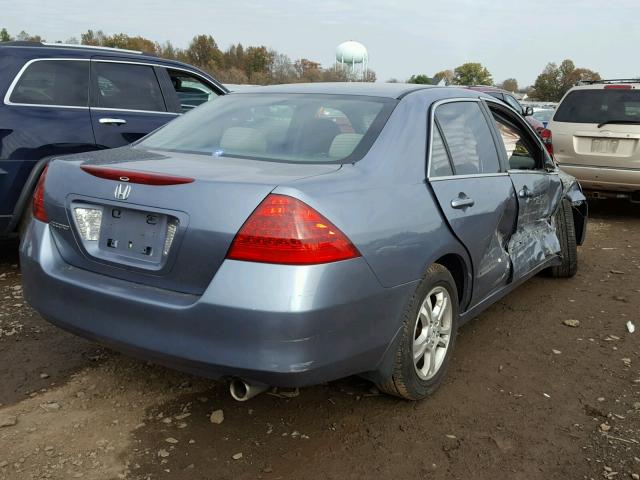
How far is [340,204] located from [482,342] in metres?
2.03

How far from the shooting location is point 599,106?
819cm

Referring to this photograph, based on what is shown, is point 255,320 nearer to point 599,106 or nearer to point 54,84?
point 54,84

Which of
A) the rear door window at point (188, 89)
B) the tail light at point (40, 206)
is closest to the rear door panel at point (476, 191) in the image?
the tail light at point (40, 206)

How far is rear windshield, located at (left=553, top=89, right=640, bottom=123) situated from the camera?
793cm

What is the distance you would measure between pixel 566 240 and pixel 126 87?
13.7 ft

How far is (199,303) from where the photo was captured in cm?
232

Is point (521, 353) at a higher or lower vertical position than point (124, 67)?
lower

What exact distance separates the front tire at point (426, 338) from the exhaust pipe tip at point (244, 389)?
2.24ft

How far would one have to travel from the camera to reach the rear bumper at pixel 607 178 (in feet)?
25.6

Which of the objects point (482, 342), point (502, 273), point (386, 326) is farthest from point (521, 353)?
point (386, 326)

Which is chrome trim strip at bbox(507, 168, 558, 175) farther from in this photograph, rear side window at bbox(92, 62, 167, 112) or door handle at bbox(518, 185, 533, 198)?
rear side window at bbox(92, 62, 167, 112)

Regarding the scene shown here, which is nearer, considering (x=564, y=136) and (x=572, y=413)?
(x=572, y=413)

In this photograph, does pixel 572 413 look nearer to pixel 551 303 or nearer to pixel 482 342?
pixel 482 342

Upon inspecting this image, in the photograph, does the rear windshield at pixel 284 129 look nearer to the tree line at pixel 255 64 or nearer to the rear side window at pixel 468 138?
the rear side window at pixel 468 138
